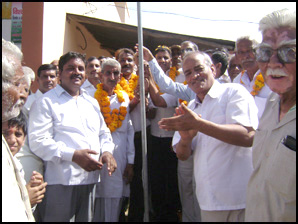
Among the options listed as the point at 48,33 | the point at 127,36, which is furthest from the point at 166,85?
the point at 127,36

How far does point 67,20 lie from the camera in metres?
7.01

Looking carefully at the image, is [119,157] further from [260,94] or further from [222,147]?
[260,94]

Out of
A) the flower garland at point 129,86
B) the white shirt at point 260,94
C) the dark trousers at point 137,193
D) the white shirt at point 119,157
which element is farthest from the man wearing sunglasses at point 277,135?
the flower garland at point 129,86

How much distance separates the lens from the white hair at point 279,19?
1412 millimetres

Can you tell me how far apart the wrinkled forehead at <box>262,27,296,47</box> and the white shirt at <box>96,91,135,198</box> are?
2064mm

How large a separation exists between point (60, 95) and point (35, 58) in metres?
3.19

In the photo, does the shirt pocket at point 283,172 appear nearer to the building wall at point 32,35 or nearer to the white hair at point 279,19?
the white hair at point 279,19

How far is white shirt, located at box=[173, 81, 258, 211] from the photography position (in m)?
1.85

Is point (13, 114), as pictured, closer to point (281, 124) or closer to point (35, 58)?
point (281, 124)

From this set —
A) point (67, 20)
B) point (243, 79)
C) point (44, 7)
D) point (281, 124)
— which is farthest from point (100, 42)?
point (281, 124)

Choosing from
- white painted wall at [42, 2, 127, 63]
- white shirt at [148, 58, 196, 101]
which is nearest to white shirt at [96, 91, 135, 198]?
white shirt at [148, 58, 196, 101]

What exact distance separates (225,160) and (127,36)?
252 inches

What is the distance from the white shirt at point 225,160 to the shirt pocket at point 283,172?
1.79 ft

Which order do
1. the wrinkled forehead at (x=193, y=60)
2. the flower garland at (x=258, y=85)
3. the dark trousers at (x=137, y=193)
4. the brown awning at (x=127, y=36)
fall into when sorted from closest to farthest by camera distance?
1. the wrinkled forehead at (x=193, y=60)
2. the flower garland at (x=258, y=85)
3. the dark trousers at (x=137, y=193)
4. the brown awning at (x=127, y=36)
